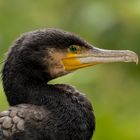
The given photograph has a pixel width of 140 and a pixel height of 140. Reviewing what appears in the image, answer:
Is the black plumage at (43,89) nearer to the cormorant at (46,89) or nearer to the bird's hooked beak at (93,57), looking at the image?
the cormorant at (46,89)

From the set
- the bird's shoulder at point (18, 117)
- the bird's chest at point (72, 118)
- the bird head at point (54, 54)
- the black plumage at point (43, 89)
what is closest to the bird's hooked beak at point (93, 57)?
the bird head at point (54, 54)

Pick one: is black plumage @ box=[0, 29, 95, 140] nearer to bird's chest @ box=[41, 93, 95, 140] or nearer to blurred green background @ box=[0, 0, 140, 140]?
bird's chest @ box=[41, 93, 95, 140]

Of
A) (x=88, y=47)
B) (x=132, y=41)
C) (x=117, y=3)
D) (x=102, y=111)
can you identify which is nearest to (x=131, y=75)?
(x=132, y=41)

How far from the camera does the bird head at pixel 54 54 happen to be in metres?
7.66

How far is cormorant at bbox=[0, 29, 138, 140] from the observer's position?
7.50 metres

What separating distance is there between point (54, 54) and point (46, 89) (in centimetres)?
25

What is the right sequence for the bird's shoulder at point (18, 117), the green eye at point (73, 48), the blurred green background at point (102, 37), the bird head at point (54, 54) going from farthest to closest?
the blurred green background at point (102, 37)
the green eye at point (73, 48)
the bird head at point (54, 54)
the bird's shoulder at point (18, 117)

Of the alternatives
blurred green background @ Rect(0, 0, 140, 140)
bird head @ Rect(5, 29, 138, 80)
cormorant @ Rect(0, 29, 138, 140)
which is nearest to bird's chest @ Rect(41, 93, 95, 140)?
cormorant @ Rect(0, 29, 138, 140)

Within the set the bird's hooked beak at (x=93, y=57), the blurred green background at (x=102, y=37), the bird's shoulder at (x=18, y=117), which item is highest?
the bird's hooked beak at (x=93, y=57)

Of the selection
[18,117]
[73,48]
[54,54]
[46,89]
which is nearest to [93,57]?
[73,48]

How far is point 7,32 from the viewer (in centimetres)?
1191

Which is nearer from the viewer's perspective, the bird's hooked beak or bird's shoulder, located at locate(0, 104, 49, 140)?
bird's shoulder, located at locate(0, 104, 49, 140)

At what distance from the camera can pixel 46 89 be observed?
7750 mm

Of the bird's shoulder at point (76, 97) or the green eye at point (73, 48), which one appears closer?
the bird's shoulder at point (76, 97)
